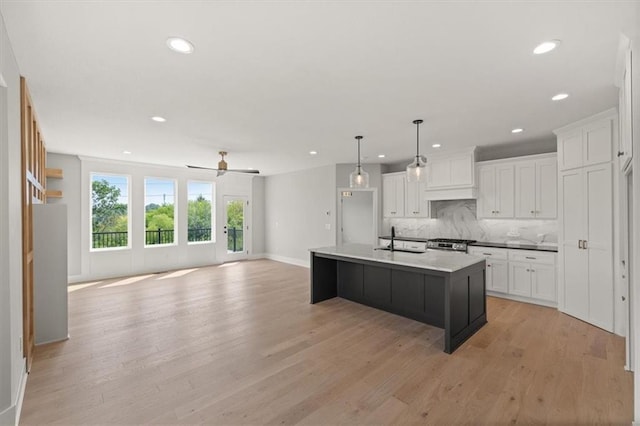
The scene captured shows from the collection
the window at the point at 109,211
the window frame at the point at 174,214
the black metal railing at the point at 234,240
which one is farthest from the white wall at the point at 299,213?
the window at the point at 109,211

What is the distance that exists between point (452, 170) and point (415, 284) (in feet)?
9.33

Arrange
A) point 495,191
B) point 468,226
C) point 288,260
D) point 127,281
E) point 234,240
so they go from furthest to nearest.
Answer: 1. point 234,240
2. point 288,260
3. point 127,281
4. point 468,226
5. point 495,191

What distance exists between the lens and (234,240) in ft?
29.1

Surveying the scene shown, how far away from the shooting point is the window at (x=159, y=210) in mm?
7203

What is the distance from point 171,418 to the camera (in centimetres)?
209

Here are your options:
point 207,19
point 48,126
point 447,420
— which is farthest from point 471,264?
point 48,126

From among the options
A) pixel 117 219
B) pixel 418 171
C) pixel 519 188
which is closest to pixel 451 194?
pixel 519 188

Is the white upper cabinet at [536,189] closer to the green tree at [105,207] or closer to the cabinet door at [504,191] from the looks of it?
the cabinet door at [504,191]

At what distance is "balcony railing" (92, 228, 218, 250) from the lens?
6.59 m

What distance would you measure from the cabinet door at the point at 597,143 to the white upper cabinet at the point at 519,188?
77 centimetres

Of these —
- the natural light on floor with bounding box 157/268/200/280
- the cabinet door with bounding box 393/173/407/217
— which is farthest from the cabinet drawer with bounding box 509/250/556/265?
the natural light on floor with bounding box 157/268/200/280

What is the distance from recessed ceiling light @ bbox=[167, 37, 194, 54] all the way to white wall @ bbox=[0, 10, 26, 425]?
3.21 ft

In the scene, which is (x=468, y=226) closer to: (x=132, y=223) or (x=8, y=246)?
(x=8, y=246)

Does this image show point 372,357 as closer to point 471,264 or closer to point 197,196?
point 471,264
